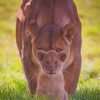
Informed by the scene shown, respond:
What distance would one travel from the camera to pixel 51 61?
6.73 m

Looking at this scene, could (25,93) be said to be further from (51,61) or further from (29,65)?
(51,61)

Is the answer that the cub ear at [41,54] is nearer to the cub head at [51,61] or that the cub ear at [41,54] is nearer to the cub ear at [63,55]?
the cub head at [51,61]

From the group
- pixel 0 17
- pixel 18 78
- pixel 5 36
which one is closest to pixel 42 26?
pixel 18 78

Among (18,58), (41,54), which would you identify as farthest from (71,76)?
(18,58)

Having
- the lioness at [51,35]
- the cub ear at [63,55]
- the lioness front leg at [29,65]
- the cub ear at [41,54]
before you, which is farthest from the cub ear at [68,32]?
the lioness front leg at [29,65]

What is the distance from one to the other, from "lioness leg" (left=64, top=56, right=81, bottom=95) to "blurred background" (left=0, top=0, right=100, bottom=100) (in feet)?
1.43

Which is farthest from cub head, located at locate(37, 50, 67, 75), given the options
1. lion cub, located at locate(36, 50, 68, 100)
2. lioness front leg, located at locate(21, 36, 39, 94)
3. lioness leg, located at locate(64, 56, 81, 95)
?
lioness leg, located at locate(64, 56, 81, 95)

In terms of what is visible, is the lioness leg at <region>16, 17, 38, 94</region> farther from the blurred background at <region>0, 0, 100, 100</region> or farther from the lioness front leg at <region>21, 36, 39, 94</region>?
the blurred background at <region>0, 0, 100, 100</region>

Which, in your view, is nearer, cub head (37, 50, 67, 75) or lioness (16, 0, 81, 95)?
cub head (37, 50, 67, 75)

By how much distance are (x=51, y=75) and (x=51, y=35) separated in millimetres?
418

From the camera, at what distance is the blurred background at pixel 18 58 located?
26.5ft

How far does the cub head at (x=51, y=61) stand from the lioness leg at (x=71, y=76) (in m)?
0.64

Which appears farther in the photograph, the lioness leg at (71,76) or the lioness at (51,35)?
Answer: the lioness leg at (71,76)

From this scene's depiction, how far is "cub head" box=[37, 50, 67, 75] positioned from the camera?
22.1 ft
